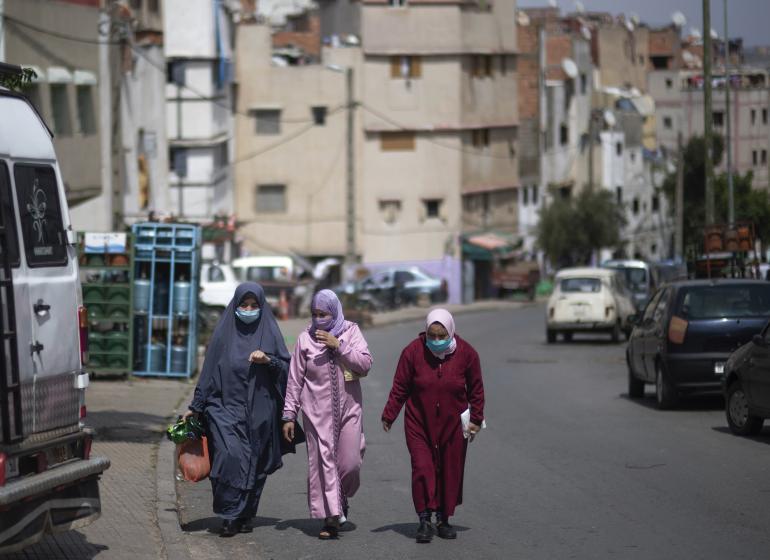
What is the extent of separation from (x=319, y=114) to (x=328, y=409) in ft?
184

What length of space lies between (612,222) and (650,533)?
6620cm

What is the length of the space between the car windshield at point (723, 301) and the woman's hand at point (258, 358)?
9378mm

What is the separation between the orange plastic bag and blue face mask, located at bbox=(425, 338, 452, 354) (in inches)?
67.3

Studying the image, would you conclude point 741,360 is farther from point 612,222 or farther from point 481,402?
point 612,222

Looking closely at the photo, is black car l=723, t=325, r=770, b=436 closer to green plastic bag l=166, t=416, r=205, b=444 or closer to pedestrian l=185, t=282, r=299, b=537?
pedestrian l=185, t=282, r=299, b=537

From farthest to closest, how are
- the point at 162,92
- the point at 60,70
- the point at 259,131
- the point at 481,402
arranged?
the point at 259,131, the point at 162,92, the point at 60,70, the point at 481,402

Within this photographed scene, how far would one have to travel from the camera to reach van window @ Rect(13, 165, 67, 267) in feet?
27.3

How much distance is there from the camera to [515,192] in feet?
242

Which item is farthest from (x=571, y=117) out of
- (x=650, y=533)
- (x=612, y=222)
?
(x=650, y=533)

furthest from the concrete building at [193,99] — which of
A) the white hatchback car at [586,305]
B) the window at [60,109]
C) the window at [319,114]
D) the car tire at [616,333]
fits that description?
the car tire at [616,333]

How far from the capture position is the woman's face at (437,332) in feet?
31.6

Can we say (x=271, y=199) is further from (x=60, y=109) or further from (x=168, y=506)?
(x=168, y=506)

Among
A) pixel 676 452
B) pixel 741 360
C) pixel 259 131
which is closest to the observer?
pixel 676 452

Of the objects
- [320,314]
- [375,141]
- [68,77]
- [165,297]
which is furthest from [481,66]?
[320,314]
